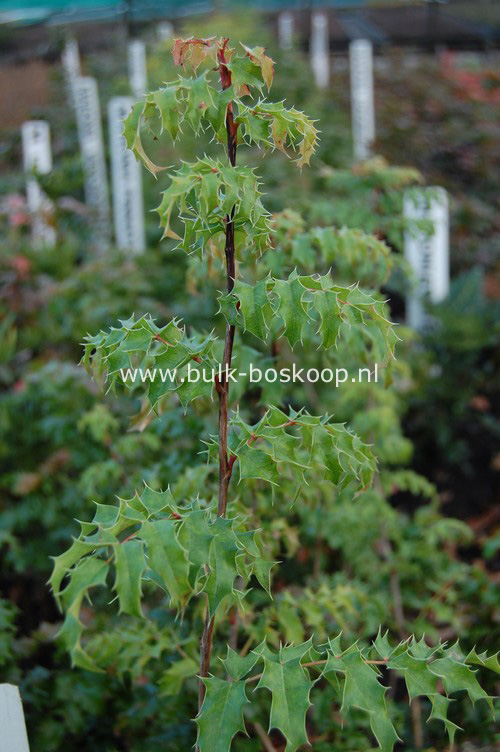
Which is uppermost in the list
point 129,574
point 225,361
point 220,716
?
point 225,361

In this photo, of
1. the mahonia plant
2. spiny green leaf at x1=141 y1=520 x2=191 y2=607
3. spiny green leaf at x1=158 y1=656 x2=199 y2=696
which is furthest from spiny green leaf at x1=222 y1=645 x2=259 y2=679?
spiny green leaf at x1=158 y1=656 x2=199 y2=696

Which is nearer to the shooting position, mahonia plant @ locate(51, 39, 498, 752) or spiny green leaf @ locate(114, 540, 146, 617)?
spiny green leaf @ locate(114, 540, 146, 617)

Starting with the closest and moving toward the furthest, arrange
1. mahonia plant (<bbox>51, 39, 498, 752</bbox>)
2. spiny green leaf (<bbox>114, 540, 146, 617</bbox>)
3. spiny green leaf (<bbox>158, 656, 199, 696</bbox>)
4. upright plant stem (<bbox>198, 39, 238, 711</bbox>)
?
spiny green leaf (<bbox>114, 540, 146, 617</bbox>) → mahonia plant (<bbox>51, 39, 498, 752</bbox>) → upright plant stem (<bbox>198, 39, 238, 711</bbox>) → spiny green leaf (<bbox>158, 656, 199, 696</bbox>)

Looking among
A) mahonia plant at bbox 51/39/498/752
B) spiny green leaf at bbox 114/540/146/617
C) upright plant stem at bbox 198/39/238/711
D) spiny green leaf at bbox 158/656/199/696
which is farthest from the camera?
spiny green leaf at bbox 158/656/199/696

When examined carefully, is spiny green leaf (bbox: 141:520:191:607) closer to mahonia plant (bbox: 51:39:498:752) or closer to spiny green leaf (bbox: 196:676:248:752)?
mahonia plant (bbox: 51:39:498:752)

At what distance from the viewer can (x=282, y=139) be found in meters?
1.23

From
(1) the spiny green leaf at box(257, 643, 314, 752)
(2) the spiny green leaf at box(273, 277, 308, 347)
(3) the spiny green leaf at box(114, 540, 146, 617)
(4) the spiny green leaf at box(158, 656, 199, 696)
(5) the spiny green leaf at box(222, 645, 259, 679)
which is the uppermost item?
(2) the spiny green leaf at box(273, 277, 308, 347)

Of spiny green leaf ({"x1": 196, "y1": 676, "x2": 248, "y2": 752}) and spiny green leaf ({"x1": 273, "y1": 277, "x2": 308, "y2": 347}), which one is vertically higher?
spiny green leaf ({"x1": 273, "y1": 277, "x2": 308, "y2": 347})

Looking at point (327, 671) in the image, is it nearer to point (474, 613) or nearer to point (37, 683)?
point (37, 683)

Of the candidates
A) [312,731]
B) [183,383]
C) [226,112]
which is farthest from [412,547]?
[226,112]

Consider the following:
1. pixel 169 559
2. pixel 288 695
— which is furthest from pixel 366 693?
pixel 169 559

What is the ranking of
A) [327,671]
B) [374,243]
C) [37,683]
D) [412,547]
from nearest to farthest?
[327,671] < [374,243] < [37,683] < [412,547]

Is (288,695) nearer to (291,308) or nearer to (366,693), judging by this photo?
(366,693)

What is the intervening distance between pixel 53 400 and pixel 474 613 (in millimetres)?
1530
